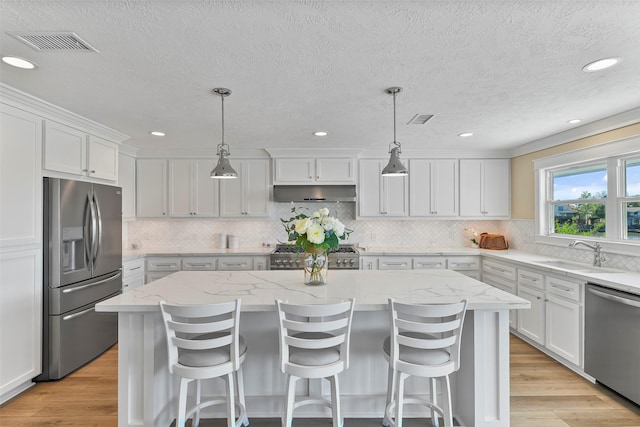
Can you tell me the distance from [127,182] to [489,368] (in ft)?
15.6

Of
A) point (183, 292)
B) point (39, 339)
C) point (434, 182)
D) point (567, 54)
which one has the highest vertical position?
point (567, 54)

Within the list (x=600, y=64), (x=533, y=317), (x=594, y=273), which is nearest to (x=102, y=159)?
(x=600, y=64)

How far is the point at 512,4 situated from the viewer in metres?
1.48

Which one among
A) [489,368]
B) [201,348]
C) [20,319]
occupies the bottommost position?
[489,368]

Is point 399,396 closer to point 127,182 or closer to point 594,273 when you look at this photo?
point 594,273

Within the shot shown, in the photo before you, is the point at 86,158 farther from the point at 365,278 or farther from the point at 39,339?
the point at 365,278

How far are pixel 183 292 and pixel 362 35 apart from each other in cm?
193

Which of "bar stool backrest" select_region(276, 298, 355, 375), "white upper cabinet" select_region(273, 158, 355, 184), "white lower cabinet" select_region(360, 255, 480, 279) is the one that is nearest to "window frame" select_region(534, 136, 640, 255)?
"white lower cabinet" select_region(360, 255, 480, 279)

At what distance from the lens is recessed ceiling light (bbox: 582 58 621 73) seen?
1.98 meters

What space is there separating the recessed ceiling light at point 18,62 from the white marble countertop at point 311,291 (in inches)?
A: 61.7

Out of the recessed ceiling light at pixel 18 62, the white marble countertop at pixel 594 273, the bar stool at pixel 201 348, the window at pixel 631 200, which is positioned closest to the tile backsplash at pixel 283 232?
the white marble countertop at pixel 594 273

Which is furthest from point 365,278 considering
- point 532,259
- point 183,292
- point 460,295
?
point 532,259

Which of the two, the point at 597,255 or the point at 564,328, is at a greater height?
the point at 597,255

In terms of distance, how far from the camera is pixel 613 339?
2559mm
